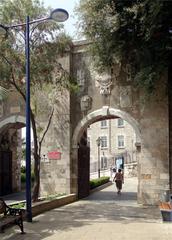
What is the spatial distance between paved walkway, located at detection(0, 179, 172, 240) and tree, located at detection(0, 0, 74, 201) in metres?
2.06

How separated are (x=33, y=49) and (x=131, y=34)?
3904mm

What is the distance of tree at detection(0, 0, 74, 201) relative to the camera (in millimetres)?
13531

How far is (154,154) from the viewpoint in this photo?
15.9m

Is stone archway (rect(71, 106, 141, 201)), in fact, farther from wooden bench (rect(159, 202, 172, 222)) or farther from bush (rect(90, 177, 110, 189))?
wooden bench (rect(159, 202, 172, 222))

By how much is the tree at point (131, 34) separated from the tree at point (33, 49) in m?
1.34

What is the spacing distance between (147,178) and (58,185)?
4129 millimetres

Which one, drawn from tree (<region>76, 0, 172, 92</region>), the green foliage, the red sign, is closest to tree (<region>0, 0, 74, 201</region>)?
the green foliage

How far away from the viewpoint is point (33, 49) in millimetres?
14320

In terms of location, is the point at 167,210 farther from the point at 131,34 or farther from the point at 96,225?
the point at 131,34

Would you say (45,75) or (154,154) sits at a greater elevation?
(45,75)

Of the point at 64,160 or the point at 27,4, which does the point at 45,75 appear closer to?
the point at 27,4

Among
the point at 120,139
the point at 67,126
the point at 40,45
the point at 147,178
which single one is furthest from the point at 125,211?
the point at 120,139

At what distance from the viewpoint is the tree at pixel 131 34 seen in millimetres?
14461

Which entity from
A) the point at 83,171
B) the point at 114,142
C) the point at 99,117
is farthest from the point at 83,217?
the point at 114,142
